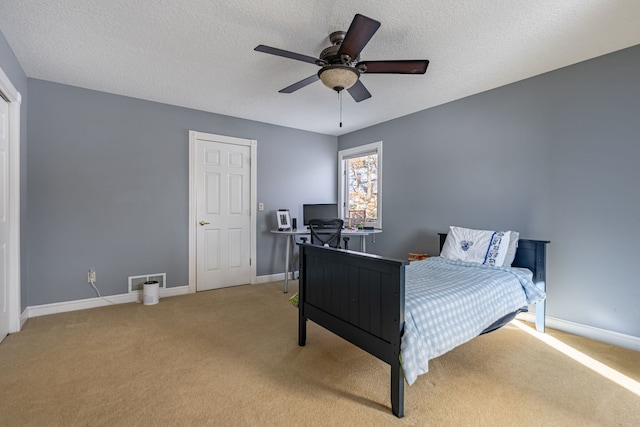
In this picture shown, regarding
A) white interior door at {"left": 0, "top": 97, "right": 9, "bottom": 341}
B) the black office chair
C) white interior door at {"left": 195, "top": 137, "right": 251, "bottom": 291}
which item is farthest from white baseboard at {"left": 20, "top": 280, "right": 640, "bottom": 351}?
the black office chair

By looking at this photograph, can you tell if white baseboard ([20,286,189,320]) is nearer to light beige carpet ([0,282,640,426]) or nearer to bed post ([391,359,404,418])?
light beige carpet ([0,282,640,426])

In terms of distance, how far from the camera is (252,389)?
187 centimetres

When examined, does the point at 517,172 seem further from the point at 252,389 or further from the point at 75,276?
the point at 75,276

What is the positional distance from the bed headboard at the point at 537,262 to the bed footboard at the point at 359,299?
1893mm

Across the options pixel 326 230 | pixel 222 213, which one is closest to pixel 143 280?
pixel 222 213

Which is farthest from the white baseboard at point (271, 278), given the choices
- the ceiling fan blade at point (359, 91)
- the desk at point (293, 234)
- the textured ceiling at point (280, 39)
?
the ceiling fan blade at point (359, 91)

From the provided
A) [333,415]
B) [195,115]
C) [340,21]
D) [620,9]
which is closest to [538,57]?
[620,9]

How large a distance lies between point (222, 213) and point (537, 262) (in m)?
3.71

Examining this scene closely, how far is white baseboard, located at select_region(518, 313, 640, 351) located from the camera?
245 cm

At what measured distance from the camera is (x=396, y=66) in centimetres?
223

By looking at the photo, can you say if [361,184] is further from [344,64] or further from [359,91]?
[344,64]

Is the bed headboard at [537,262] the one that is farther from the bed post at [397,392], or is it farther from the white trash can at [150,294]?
the white trash can at [150,294]

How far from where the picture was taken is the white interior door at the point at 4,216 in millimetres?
2492

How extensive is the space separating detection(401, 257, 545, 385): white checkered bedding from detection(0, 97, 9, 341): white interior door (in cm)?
318
